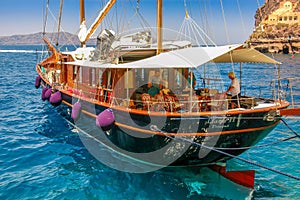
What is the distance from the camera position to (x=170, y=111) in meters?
9.95

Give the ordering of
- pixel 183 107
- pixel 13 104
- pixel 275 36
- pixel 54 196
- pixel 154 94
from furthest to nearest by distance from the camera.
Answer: pixel 275 36 → pixel 13 104 → pixel 154 94 → pixel 183 107 → pixel 54 196

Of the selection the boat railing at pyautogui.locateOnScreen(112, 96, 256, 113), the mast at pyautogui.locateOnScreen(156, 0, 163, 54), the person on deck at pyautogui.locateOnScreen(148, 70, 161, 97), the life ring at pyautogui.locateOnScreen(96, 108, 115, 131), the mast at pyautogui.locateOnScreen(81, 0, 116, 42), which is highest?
the mast at pyautogui.locateOnScreen(81, 0, 116, 42)

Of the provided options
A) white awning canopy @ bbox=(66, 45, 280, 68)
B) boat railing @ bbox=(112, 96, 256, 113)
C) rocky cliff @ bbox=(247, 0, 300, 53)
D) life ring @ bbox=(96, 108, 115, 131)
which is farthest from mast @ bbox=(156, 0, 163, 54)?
rocky cliff @ bbox=(247, 0, 300, 53)

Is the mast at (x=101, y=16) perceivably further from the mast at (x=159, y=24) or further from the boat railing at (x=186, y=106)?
the boat railing at (x=186, y=106)

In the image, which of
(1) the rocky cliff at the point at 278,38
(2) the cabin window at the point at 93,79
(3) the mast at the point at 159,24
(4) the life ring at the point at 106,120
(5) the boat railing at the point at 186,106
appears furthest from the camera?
(1) the rocky cliff at the point at 278,38

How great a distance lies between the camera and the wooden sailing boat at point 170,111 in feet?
31.0

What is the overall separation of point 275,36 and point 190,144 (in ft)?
381

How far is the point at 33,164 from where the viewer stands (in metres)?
12.1

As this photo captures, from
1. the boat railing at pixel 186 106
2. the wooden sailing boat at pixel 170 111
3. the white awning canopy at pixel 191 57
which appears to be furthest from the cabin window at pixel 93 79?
the boat railing at pixel 186 106

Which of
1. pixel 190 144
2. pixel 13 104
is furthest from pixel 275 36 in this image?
pixel 190 144

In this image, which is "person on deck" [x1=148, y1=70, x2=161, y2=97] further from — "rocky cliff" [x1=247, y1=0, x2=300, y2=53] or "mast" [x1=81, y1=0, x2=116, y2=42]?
"rocky cliff" [x1=247, y1=0, x2=300, y2=53]

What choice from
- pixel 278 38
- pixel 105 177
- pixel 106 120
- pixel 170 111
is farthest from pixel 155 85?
pixel 278 38

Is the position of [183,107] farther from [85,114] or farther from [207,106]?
[85,114]

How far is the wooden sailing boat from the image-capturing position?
946cm
